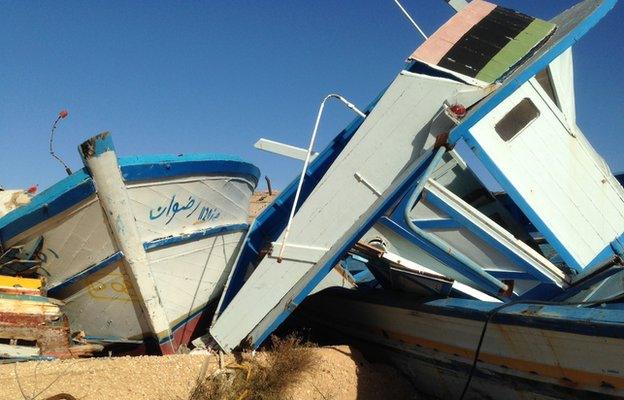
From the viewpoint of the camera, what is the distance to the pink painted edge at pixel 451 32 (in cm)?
450

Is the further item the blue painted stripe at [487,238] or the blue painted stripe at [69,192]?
the blue painted stripe at [69,192]

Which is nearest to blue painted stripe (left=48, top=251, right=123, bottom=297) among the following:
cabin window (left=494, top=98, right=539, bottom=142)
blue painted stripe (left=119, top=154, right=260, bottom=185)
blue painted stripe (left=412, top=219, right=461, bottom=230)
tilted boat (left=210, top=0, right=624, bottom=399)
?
blue painted stripe (left=119, top=154, right=260, bottom=185)

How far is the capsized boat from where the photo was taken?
4.29 meters

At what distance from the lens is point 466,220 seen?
409 centimetres

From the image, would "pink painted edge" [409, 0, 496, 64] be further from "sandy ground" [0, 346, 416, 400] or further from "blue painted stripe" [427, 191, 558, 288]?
"sandy ground" [0, 346, 416, 400]

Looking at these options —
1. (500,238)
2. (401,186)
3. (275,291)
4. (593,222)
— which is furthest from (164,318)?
(593,222)

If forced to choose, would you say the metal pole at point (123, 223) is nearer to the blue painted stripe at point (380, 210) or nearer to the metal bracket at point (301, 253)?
the metal bracket at point (301, 253)

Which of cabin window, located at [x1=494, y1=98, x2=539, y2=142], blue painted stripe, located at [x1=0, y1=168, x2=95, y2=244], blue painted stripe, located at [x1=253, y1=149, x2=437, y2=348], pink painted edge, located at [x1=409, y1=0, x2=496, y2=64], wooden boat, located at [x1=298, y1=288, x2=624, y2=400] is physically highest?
blue painted stripe, located at [x1=0, y1=168, x2=95, y2=244]

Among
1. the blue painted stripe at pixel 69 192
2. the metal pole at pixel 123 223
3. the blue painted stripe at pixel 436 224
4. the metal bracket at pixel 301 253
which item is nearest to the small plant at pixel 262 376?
the metal bracket at pixel 301 253

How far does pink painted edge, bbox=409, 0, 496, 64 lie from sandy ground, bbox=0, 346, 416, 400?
10.3 feet

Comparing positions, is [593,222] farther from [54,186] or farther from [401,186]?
[54,186]

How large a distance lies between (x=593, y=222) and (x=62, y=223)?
4.99 metres

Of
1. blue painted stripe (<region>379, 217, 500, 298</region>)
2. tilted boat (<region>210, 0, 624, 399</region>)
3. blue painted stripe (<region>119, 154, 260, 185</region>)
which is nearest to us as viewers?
tilted boat (<region>210, 0, 624, 399</region>)

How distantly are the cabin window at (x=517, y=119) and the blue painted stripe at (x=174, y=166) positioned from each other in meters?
2.98
